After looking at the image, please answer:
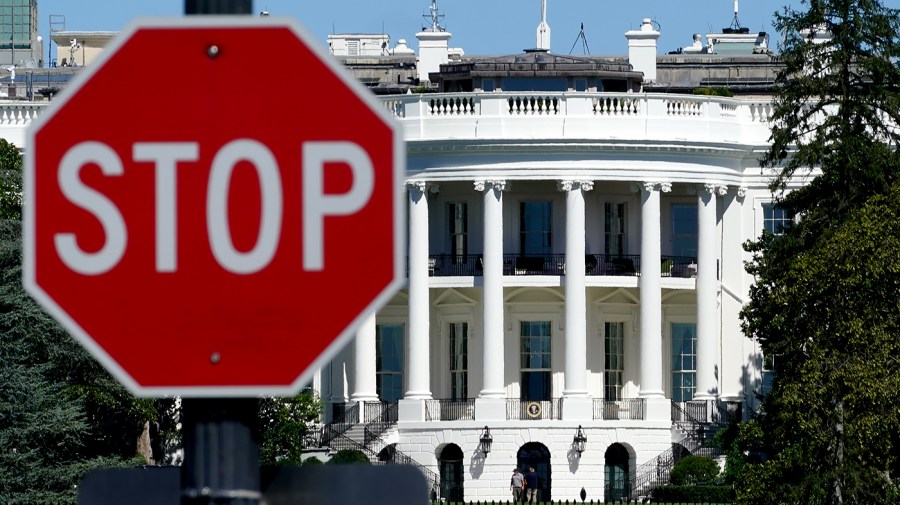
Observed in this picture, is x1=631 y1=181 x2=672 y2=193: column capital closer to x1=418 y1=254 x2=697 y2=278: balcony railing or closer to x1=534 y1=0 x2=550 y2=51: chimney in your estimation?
x1=418 y1=254 x2=697 y2=278: balcony railing

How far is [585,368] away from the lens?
261 ft

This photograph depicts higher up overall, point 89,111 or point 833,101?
point 833,101

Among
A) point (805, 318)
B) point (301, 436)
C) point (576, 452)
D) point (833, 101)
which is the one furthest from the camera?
point (576, 452)

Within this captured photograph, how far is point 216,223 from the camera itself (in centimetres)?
546

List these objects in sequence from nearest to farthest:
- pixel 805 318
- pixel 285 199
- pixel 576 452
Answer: pixel 285 199
pixel 805 318
pixel 576 452

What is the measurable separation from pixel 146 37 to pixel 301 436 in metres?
62.1

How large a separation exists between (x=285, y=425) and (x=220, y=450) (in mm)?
60840

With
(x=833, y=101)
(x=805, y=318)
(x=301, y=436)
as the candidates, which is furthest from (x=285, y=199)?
(x=301, y=436)

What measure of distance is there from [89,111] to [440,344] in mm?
76461

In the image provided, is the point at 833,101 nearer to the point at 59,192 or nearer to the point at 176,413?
the point at 176,413

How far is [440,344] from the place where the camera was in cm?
8194

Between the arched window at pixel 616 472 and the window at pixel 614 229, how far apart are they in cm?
694

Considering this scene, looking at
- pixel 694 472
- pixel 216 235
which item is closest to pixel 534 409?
pixel 694 472

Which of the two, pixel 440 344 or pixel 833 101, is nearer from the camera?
pixel 833 101
